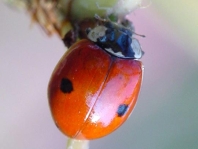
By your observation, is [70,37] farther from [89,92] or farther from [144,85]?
[144,85]

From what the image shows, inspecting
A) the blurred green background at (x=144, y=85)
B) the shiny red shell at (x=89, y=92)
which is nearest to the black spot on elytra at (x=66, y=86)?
the shiny red shell at (x=89, y=92)

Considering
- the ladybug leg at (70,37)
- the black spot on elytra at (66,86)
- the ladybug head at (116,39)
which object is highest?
the ladybug head at (116,39)

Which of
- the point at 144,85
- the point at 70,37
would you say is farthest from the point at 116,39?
the point at 144,85

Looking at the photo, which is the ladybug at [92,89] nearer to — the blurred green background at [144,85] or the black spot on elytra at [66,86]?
the black spot on elytra at [66,86]

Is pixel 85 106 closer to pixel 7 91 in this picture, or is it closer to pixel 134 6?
pixel 134 6

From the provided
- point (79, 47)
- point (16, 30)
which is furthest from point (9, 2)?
point (16, 30)

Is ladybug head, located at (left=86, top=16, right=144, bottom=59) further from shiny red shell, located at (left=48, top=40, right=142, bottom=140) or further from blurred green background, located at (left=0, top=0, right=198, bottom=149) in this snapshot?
blurred green background, located at (left=0, top=0, right=198, bottom=149)

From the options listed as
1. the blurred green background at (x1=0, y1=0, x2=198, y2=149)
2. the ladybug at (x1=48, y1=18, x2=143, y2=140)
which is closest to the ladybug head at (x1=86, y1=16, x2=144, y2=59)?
the ladybug at (x1=48, y1=18, x2=143, y2=140)

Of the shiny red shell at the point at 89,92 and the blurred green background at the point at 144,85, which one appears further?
the blurred green background at the point at 144,85
